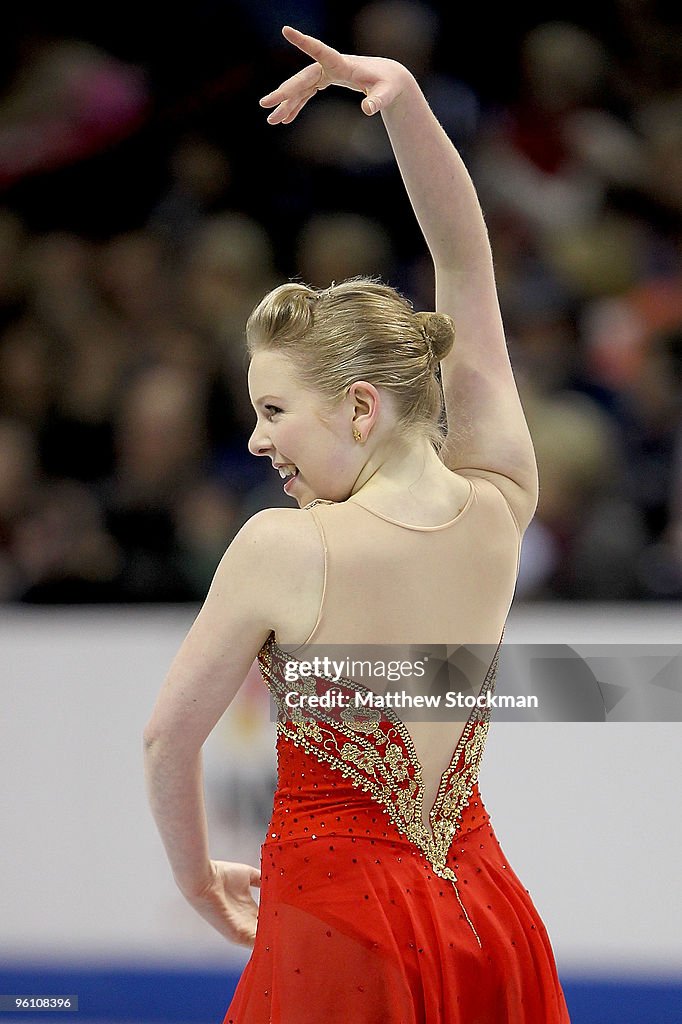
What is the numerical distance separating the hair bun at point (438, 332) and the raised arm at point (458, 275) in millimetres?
91

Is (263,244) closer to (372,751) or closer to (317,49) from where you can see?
(317,49)

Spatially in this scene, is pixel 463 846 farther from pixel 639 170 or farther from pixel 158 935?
pixel 639 170

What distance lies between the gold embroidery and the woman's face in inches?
7.3

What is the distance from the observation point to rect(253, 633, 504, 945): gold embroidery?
4.19 feet

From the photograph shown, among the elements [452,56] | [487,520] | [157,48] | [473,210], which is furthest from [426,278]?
[487,520]

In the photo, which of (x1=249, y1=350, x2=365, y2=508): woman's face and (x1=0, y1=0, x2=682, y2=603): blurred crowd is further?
(x1=0, y1=0, x2=682, y2=603): blurred crowd

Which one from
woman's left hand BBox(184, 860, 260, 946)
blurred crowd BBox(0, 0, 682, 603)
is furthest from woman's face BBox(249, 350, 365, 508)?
blurred crowd BBox(0, 0, 682, 603)

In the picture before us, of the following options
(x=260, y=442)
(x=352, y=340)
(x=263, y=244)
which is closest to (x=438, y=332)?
(x=352, y=340)

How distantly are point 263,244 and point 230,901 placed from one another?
2.24 meters

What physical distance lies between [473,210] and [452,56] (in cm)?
214

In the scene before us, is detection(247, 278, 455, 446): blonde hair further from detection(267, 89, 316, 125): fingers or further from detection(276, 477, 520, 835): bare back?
detection(267, 89, 316, 125): fingers

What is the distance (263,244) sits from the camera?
11.1ft

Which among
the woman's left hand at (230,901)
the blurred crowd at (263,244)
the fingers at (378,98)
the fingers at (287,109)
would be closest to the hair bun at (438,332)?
the fingers at (378,98)

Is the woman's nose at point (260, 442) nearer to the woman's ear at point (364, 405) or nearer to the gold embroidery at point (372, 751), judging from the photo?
the woman's ear at point (364, 405)
